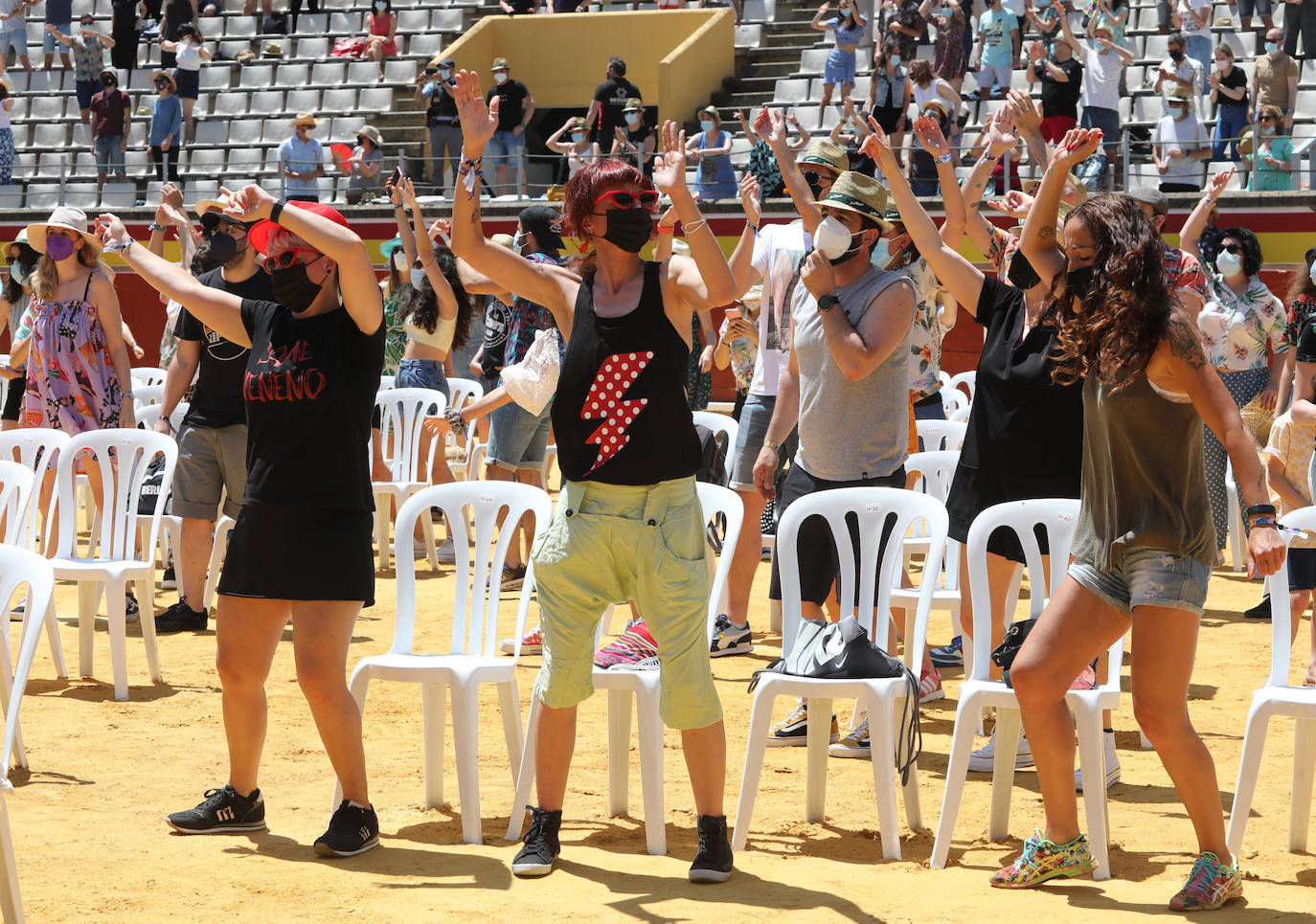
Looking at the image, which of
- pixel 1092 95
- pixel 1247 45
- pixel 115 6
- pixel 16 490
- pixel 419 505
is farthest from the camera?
pixel 115 6

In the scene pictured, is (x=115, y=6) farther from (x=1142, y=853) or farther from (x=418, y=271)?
(x=1142, y=853)

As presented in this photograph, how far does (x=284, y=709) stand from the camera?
6316 millimetres

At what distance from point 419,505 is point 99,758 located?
157 cm

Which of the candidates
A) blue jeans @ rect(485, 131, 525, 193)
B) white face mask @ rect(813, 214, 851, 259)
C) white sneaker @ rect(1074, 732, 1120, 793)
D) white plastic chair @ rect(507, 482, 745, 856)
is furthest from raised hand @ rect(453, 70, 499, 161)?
blue jeans @ rect(485, 131, 525, 193)

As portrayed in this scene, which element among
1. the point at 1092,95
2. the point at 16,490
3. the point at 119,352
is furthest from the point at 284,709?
the point at 1092,95

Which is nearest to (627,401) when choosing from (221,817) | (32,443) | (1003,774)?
(1003,774)

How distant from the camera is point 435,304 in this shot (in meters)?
9.55

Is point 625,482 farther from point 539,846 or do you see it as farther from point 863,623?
point 863,623

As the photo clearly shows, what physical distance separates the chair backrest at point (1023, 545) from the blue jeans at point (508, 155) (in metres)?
13.1

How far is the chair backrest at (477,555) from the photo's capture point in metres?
4.88

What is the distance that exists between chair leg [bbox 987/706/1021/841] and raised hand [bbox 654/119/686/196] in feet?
5.81

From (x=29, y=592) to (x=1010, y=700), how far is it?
2.62 metres

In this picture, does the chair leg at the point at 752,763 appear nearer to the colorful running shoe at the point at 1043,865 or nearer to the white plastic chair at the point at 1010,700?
the white plastic chair at the point at 1010,700

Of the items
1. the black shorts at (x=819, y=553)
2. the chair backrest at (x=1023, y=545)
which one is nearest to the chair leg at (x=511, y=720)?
the black shorts at (x=819, y=553)
